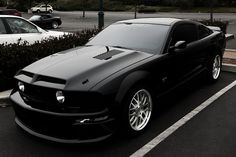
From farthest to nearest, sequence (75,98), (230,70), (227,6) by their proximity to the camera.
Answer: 1. (227,6)
2. (230,70)
3. (75,98)

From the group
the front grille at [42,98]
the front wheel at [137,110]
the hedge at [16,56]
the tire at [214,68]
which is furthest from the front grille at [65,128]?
the tire at [214,68]

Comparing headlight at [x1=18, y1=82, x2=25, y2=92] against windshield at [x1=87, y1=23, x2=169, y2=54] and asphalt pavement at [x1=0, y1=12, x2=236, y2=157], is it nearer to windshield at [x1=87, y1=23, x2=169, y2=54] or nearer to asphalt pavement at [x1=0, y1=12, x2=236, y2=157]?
asphalt pavement at [x1=0, y1=12, x2=236, y2=157]

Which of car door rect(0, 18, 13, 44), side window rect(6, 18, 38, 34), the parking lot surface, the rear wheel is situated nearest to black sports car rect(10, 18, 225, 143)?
the parking lot surface

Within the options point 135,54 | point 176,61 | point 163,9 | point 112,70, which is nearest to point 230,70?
point 176,61

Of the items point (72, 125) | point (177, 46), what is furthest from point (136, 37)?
point (72, 125)

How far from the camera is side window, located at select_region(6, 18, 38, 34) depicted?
9.11m

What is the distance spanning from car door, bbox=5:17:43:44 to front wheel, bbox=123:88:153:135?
4.90m

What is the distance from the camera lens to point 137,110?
4.91 m

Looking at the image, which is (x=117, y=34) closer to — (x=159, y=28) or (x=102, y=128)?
(x=159, y=28)

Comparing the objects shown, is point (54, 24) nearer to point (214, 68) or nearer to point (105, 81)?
point (214, 68)

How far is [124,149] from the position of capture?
4539mm

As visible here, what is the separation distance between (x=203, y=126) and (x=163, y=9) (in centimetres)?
4690

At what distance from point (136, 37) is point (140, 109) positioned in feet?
4.63

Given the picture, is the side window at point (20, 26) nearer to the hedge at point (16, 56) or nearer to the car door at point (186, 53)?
the hedge at point (16, 56)
